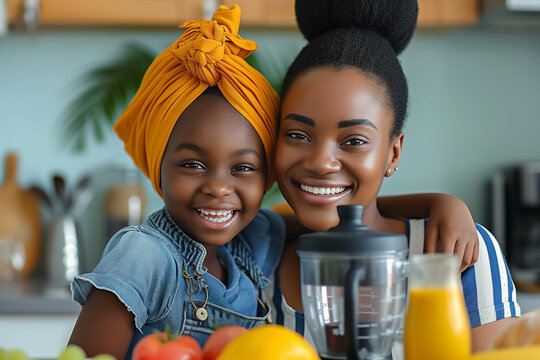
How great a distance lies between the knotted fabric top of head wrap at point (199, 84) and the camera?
3.31ft

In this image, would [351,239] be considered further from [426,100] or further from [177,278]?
[426,100]

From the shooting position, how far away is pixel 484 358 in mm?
592

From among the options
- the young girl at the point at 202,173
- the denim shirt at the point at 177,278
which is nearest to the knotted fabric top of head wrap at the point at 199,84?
the young girl at the point at 202,173

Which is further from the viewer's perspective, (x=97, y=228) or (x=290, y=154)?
(x=97, y=228)

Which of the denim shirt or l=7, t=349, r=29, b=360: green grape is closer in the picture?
l=7, t=349, r=29, b=360: green grape

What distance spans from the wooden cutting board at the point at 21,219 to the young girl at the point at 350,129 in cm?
173

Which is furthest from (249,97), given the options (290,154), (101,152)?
(101,152)

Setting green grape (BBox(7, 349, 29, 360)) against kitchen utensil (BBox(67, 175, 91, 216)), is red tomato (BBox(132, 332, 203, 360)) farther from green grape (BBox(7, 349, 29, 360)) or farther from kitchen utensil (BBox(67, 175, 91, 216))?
kitchen utensil (BBox(67, 175, 91, 216))

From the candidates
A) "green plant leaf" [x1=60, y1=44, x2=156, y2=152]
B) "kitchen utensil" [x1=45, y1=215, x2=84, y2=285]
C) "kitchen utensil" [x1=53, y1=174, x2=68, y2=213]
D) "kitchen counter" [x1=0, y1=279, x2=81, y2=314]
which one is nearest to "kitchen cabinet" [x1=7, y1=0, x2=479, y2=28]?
"green plant leaf" [x1=60, y1=44, x2=156, y2=152]

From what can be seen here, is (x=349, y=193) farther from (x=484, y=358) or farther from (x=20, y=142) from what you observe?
(x=20, y=142)

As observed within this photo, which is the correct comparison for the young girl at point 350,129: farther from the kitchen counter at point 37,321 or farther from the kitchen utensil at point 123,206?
the kitchen utensil at point 123,206

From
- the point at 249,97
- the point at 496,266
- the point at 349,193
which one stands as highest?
the point at 249,97

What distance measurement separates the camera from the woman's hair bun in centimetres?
111

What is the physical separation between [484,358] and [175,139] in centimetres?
59
